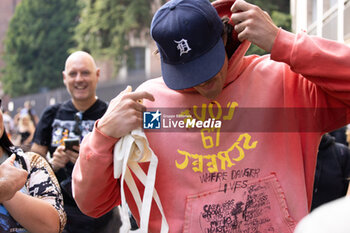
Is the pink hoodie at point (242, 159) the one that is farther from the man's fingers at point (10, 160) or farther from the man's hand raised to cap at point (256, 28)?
the man's fingers at point (10, 160)

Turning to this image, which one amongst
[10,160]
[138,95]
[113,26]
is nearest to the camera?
[138,95]

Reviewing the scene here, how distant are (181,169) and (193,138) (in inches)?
5.6

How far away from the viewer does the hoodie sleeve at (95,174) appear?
2.00 meters

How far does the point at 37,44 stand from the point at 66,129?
3524 centimetres

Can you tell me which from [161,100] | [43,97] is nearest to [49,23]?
[43,97]

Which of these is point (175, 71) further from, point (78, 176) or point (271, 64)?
point (78, 176)

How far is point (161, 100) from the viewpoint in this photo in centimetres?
219

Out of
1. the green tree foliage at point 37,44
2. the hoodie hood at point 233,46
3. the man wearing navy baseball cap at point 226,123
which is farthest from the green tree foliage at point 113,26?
the man wearing navy baseball cap at point 226,123

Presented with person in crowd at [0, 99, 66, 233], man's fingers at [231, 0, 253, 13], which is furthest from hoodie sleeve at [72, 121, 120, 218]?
man's fingers at [231, 0, 253, 13]

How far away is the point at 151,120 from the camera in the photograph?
6.84ft

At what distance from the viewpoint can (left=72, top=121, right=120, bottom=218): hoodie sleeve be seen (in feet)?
6.56

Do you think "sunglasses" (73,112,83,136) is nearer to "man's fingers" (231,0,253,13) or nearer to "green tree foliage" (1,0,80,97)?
"man's fingers" (231,0,253,13)

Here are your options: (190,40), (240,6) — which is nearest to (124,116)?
(190,40)

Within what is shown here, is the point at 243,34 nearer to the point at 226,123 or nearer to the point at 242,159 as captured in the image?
the point at 226,123
